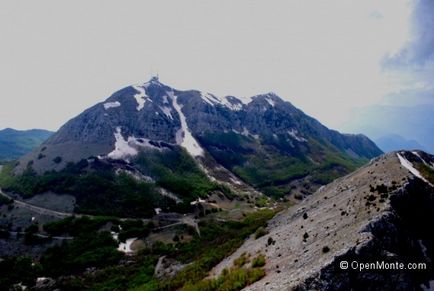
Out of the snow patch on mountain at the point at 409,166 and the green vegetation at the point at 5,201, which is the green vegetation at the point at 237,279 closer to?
the snow patch on mountain at the point at 409,166

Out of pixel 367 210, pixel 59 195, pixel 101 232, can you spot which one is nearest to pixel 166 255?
pixel 101 232

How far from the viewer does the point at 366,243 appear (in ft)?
110

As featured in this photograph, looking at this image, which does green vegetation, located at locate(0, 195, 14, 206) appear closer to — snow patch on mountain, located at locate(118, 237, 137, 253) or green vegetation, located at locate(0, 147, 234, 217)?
green vegetation, located at locate(0, 147, 234, 217)

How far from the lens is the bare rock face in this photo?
31.8 m

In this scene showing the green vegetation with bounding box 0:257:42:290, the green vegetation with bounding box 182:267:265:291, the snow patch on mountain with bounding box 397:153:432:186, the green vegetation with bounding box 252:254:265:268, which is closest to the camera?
the green vegetation with bounding box 182:267:265:291

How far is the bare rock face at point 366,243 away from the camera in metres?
31.8

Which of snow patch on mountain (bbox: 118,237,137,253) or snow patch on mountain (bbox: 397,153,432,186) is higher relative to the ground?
snow patch on mountain (bbox: 397,153,432,186)

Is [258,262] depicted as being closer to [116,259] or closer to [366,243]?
[366,243]

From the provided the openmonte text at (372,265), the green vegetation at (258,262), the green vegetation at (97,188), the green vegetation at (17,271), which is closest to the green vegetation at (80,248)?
the green vegetation at (17,271)

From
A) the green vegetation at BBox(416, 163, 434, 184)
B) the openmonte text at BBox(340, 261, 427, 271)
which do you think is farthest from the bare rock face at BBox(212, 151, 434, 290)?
the green vegetation at BBox(416, 163, 434, 184)

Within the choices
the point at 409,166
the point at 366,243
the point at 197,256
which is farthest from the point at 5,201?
the point at 366,243

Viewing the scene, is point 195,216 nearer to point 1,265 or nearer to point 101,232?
point 101,232

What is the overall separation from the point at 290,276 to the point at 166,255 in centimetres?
6971

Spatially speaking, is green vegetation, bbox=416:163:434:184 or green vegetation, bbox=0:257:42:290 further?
green vegetation, bbox=0:257:42:290
